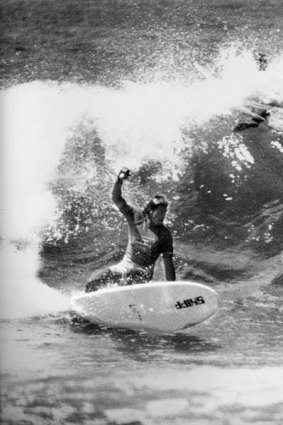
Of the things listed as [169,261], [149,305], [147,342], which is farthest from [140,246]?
[147,342]

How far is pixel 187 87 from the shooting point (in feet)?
9.86

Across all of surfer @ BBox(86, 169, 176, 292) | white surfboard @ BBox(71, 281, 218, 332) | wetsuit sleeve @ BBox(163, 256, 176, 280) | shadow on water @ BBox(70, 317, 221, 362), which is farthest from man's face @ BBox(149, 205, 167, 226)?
shadow on water @ BBox(70, 317, 221, 362)

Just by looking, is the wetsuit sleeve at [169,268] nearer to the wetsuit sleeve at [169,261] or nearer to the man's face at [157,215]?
the wetsuit sleeve at [169,261]

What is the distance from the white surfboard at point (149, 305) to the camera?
8.93 feet

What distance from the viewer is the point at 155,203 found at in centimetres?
288

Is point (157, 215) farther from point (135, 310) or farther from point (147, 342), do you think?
point (147, 342)

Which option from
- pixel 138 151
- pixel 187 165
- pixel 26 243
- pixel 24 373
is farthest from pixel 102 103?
pixel 24 373

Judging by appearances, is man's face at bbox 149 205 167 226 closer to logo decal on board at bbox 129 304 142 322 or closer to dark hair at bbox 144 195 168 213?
dark hair at bbox 144 195 168 213

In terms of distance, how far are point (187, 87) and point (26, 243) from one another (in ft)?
3.24

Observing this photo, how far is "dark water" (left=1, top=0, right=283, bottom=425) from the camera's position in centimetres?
263

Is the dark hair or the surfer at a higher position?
the dark hair

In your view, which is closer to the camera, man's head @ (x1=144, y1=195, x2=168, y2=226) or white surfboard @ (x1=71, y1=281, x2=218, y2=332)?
white surfboard @ (x1=71, y1=281, x2=218, y2=332)

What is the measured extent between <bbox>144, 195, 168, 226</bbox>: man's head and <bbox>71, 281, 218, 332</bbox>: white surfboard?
Answer: 0.28 metres

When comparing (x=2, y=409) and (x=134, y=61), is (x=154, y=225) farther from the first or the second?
(x=2, y=409)
